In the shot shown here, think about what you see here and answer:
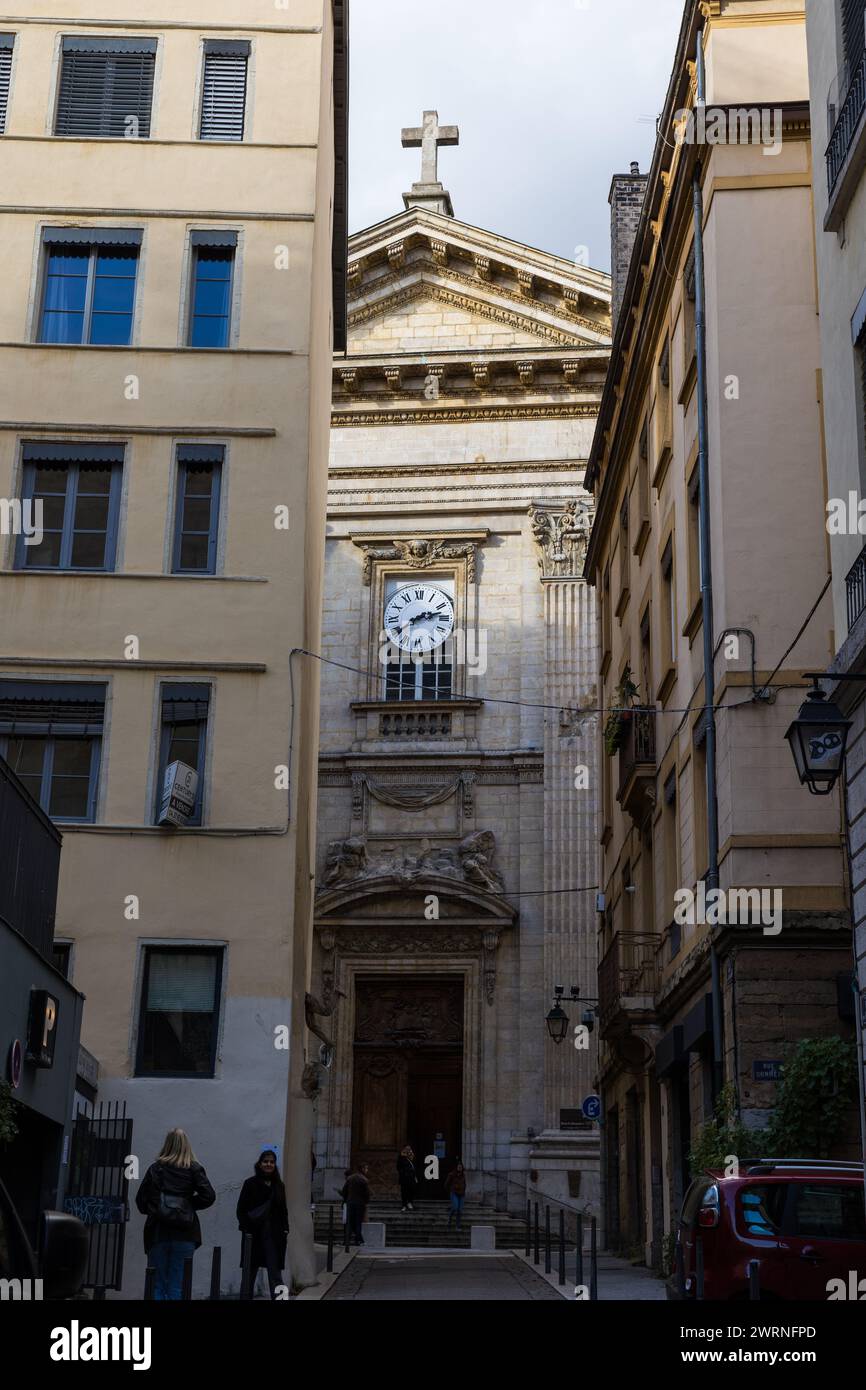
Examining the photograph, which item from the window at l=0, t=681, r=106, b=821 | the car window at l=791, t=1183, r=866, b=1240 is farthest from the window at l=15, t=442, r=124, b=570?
the car window at l=791, t=1183, r=866, b=1240

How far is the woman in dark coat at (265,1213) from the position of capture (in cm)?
1678

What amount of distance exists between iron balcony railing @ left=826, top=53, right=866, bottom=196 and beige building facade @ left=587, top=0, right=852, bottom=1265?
237 inches

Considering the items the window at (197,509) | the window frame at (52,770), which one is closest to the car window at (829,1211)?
the window frame at (52,770)

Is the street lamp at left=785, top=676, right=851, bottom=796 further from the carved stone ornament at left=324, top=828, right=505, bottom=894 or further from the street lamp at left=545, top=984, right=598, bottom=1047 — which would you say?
the carved stone ornament at left=324, top=828, right=505, bottom=894

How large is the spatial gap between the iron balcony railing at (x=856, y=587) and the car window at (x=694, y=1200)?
4.53 meters

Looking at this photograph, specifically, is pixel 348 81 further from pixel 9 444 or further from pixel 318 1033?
pixel 318 1033

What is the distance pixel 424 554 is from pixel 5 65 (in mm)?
18162

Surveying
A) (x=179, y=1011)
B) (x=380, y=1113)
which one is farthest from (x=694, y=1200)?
(x=380, y=1113)

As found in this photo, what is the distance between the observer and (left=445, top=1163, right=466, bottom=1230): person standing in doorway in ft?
110

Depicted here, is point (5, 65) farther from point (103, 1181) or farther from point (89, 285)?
point (103, 1181)

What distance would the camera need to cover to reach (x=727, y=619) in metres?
20.5
